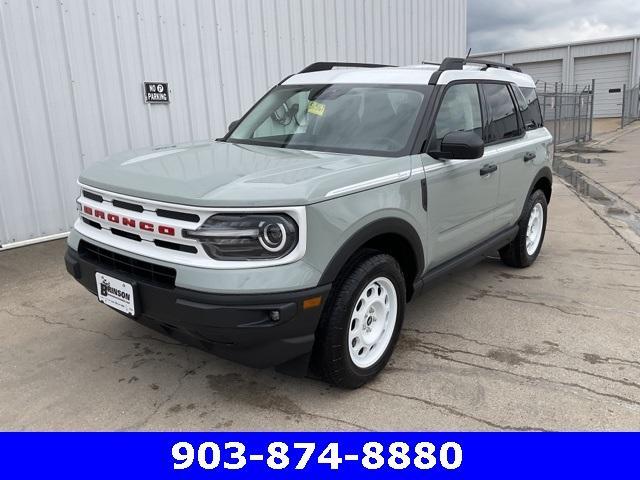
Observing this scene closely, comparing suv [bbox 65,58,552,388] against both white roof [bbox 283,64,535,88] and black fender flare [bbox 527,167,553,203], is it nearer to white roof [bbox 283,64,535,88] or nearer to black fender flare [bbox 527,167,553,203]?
white roof [bbox 283,64,535,88]

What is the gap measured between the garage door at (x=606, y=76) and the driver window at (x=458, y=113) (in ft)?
118

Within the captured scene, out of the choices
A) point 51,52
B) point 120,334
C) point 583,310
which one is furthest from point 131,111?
point 583,310

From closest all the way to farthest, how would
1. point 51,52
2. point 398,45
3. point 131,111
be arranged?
point 51,52
point 131,111
point 398,45

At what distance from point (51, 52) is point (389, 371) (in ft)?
16.6

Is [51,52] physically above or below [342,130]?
above

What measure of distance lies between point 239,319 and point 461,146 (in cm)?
177

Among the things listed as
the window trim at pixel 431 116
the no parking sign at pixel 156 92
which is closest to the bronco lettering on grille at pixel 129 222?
the window trim at pixel 431 116

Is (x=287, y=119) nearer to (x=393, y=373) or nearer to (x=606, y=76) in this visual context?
(x=393, y=373)

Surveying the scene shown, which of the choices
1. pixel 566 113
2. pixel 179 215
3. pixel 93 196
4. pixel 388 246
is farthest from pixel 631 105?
pixel 179 215

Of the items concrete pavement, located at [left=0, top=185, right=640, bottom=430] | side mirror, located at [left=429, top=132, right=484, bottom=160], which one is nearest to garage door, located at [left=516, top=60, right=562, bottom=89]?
concrete pavement, located at [left=0, top=185, right=640, bottom=430]

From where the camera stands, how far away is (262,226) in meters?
2.61

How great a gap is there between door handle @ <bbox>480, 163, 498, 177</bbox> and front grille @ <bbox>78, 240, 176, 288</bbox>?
8.06 feet

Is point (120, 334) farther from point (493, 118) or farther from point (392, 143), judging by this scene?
point (493, 118)

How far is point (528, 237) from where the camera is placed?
18.1 ft
